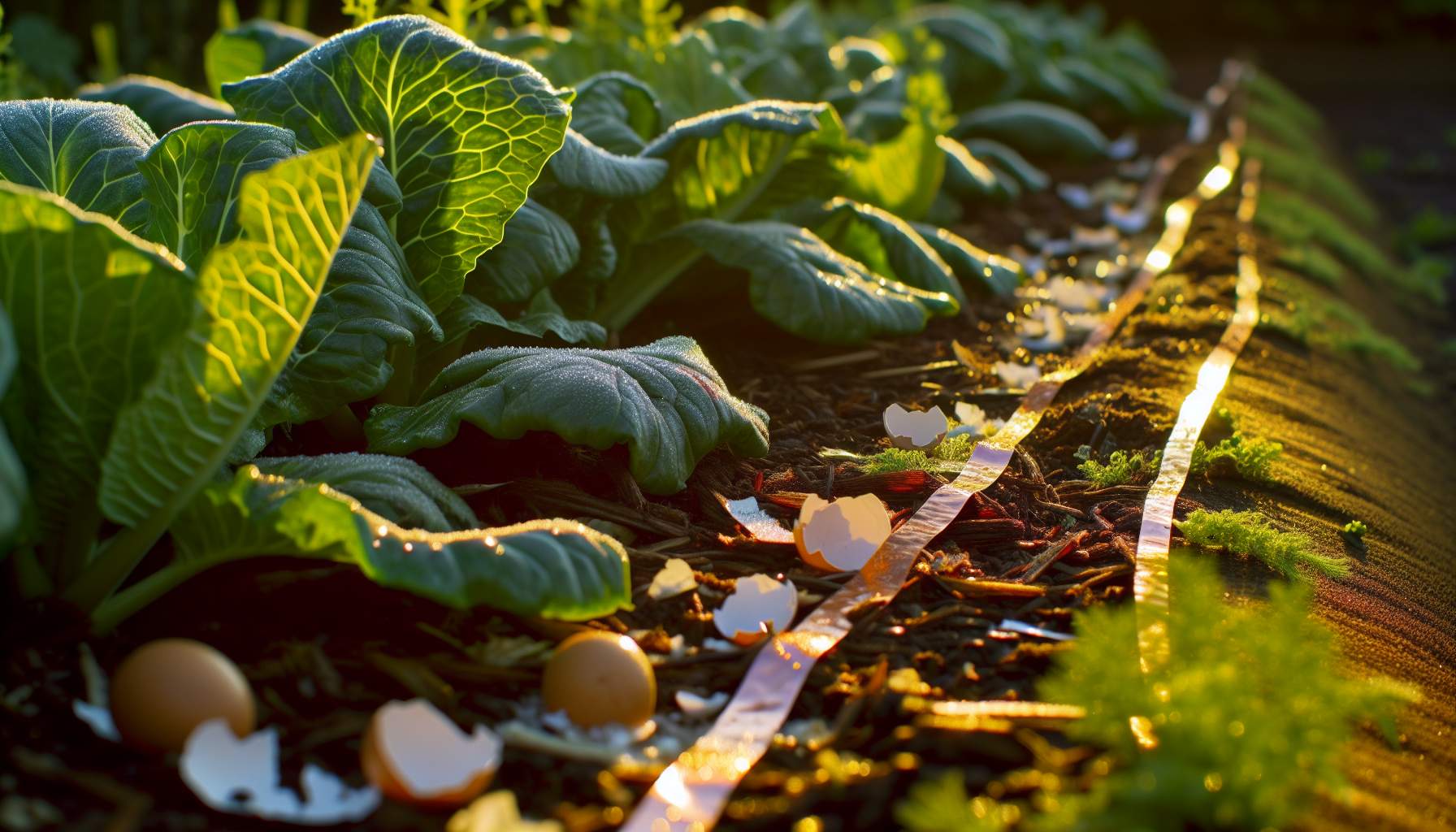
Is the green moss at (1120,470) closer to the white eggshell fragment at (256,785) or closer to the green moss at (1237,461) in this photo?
the green moss at (1237,461)

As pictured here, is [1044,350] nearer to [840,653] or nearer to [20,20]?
[840,653]

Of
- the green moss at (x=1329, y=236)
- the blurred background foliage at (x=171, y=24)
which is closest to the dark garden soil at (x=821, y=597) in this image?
the blurred background foliage at (x=171, y=24)

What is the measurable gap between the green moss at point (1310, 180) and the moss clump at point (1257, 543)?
5.12 m

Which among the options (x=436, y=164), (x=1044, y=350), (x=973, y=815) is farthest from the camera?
(x=1044, y=350)

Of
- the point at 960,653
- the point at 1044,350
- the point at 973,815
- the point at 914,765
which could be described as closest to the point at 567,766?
the point at 914,765

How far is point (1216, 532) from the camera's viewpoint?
232cm

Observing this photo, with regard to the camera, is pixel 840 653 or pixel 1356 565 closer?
pixel 840 653

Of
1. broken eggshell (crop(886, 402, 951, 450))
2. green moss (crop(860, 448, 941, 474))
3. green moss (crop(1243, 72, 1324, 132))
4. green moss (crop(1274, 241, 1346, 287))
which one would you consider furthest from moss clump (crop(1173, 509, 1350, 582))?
green moss (crop(1243, 72, 1324, 132))

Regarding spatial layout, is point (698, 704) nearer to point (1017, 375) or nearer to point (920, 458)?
point (920, 458)

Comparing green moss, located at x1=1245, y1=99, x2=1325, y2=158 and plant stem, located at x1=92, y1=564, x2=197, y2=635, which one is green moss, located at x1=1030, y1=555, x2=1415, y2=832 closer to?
plant stem, located at x1=92, y1=564, x2=197, y2=635

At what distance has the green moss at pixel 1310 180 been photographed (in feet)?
23.1

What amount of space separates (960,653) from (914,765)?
1.37 feet

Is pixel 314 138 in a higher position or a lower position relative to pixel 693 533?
higher

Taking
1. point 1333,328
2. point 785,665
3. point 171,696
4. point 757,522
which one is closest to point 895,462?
point 757,522
